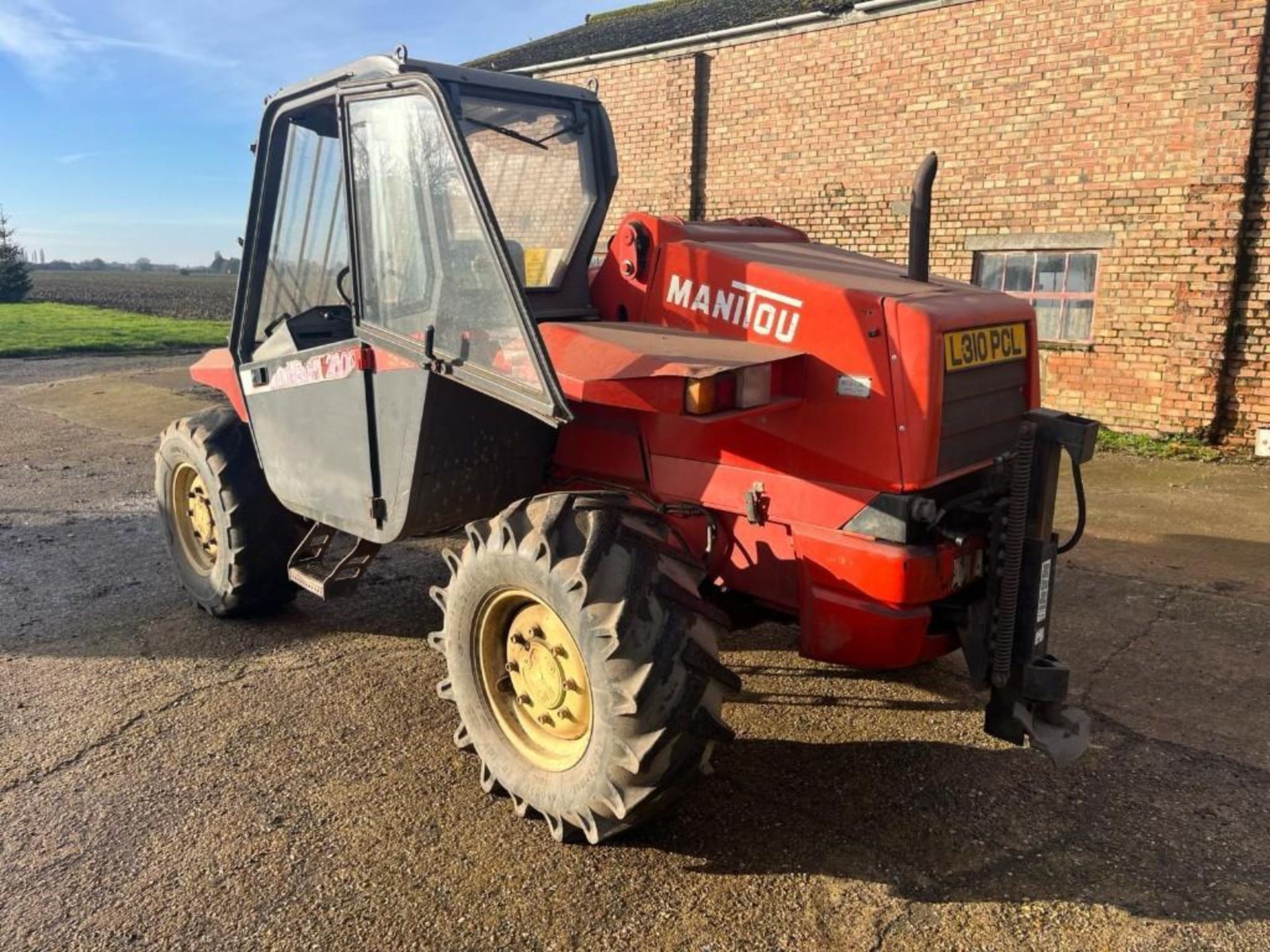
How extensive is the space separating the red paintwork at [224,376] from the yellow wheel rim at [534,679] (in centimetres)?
204

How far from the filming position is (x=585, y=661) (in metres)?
2.87

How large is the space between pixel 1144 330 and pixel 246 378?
8.67 meters

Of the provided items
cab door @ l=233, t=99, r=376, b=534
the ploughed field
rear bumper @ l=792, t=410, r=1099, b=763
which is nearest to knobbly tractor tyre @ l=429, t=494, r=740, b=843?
rear bumper @ l=792, t=410, r=1099, b=763

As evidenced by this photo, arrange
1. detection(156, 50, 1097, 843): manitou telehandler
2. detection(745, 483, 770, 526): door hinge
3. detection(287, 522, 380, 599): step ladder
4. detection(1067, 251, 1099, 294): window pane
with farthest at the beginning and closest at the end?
1. detection(1067, 251, 1099, 294): window pane
2. detection(287, 522, 380, 599): step ladder
3. detection(745, 483, 770, 526): door hinge
4. detection(156, 50, 1097, 843): manitou telehandler

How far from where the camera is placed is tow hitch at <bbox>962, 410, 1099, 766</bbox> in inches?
118

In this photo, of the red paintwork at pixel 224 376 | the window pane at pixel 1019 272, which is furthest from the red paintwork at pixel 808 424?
the window pane at pixel 1019 272

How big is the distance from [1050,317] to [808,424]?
8.31 metres

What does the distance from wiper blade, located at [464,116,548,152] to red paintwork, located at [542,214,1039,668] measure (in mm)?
508

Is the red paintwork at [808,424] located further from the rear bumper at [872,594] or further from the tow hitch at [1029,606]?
the tow hitch at [1029,606]

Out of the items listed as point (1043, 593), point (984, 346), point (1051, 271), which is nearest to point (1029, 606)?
point (1043, 593)

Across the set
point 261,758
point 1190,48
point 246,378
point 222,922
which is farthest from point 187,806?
point 1190,48

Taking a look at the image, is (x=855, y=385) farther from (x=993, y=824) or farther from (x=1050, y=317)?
(x=1050, y=317)

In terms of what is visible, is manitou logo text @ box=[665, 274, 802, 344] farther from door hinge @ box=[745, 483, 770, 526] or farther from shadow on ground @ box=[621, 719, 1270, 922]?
shadow on ground @ box=[621, 719, 1270, 922]

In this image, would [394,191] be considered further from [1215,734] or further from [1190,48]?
[1190,48]
